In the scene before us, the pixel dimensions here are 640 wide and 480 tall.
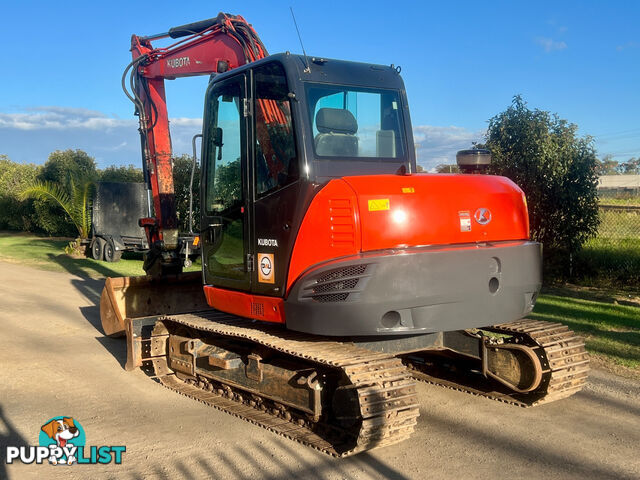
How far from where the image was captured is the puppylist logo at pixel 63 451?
190 inches

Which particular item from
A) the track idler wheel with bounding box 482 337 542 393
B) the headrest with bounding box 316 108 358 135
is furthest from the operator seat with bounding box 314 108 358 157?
the track idler wheel with bounding box 482 337 542 393

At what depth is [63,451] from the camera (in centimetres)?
504

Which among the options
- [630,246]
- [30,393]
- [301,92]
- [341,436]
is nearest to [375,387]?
[341,436]

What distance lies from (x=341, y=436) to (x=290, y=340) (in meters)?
0.87

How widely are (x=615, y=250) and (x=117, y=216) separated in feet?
45.7

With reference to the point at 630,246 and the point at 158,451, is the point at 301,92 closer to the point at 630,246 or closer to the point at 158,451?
the point at 158,451

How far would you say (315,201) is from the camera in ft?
15.9

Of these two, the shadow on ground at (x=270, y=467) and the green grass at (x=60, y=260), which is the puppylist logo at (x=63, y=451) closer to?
the shadow on ground at (x=270, y=467)

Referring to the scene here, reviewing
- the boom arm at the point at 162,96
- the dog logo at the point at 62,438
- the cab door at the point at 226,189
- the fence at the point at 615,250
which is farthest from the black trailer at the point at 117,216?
the dog logo at the point at 62,438

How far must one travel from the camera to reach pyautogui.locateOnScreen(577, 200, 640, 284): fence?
1213cm

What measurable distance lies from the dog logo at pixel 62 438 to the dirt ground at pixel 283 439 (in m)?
0.07


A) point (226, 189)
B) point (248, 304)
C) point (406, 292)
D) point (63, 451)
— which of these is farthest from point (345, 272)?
point (63, 451)

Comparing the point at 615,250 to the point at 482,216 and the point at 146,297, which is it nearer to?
the point at 482,216

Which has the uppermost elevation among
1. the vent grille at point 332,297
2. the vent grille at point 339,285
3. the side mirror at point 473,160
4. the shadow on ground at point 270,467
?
the side mirror at point 473,160
